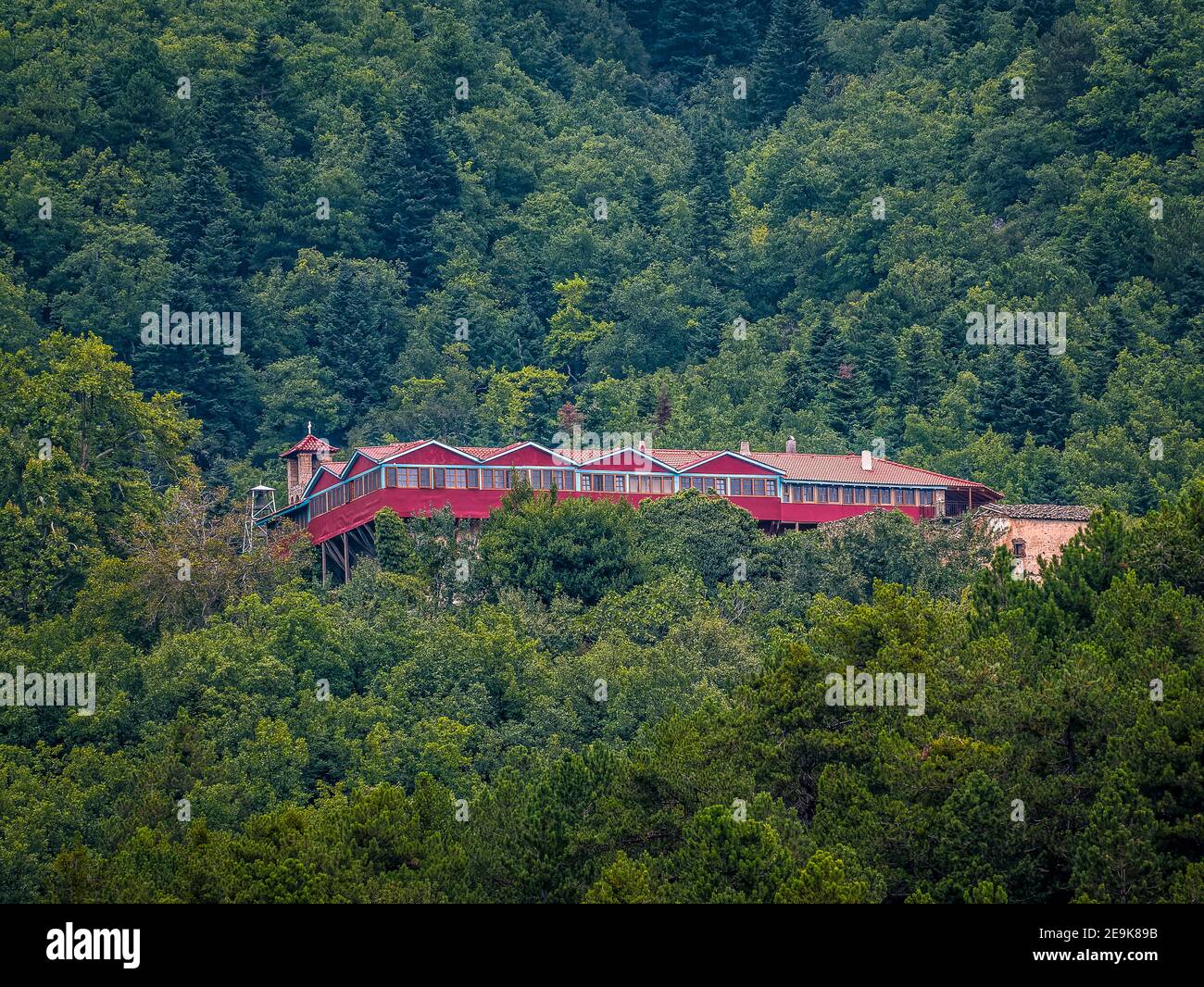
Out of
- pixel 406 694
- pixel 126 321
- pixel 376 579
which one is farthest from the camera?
pixel 126 321

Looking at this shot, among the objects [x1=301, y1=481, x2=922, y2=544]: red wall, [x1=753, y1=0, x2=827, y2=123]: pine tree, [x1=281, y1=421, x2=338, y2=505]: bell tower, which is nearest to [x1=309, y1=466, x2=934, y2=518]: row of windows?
[x1=301, y1=481, x2=922, y2=544]: red wall

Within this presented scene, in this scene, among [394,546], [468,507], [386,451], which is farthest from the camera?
[386,451]

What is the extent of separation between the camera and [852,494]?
3282 inches

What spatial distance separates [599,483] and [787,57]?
194ft

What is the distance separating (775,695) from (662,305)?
58649mm

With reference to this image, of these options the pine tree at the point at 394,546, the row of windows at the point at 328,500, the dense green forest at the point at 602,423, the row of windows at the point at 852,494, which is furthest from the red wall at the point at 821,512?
the row of windows at the point at 328,500

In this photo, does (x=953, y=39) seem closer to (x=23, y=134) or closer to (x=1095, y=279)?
(x=1095, y=279)

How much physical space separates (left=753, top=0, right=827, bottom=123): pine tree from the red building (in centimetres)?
5041

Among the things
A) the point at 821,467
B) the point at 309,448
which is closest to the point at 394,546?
the point at 309,448

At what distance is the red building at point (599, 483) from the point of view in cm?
7850

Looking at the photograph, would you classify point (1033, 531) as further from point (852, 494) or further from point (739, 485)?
point (739, 485)

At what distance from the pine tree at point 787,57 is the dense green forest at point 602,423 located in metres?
0.35

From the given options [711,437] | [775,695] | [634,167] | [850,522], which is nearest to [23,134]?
[634,167]

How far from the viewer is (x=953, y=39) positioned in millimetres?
126375
